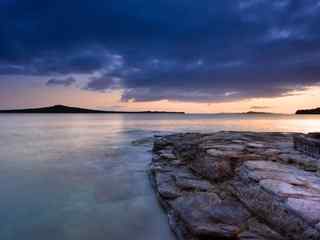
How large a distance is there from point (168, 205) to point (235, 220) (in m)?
1.95

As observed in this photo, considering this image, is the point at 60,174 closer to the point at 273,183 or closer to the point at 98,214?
the point at 98,214

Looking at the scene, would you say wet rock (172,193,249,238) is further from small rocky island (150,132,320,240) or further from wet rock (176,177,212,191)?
wet rock (176,177,212,191)

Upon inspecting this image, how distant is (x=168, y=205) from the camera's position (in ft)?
18.4

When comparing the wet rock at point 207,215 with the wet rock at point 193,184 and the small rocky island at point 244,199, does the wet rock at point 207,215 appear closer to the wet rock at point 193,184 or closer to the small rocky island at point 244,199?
the small rocky island at point 244,199

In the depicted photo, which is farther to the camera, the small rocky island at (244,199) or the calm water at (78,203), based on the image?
the calm water at (78,203)

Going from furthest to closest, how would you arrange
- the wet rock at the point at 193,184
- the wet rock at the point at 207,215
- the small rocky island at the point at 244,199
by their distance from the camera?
the wet rock at the point at 193,184
the wet rock at the point at 207,215
the small rocky island at the point at 244,199

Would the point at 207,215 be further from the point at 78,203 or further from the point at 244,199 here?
the point at 78,203

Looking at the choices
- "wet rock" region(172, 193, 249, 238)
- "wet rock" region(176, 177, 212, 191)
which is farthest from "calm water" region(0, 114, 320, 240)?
"wet rock" region(176, 177, 212, 191)

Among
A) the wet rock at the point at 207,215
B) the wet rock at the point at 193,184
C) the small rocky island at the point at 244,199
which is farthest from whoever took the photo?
the wet rock at the point at 193,184

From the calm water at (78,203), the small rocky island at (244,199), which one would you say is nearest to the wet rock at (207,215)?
the small rocky island at (244,199)

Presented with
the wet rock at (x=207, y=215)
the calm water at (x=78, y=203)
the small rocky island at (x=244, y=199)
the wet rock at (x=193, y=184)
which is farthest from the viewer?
the wet rock at (x=193, y=184)

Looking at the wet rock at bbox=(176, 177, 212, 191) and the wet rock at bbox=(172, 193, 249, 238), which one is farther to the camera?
the wet rock at bbox=(176, 177, 212, 191)

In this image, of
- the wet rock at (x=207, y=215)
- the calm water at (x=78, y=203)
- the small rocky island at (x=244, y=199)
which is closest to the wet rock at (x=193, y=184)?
the small rocky island at (x=244, y=199)

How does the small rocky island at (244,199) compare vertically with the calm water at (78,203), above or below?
above
